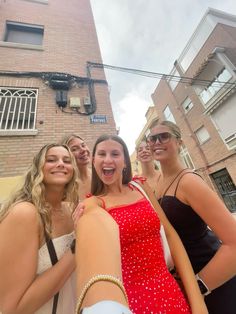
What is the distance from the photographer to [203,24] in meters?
12.9

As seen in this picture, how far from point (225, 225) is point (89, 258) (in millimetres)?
868

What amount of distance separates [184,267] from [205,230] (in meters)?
0.33

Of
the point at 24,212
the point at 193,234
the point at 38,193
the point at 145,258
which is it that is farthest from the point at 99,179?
the point at 193,234

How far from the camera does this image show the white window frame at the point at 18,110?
13.1 feet

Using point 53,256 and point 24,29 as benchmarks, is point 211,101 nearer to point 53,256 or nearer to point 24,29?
point 24,29

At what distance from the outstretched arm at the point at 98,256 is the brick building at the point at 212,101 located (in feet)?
35.3

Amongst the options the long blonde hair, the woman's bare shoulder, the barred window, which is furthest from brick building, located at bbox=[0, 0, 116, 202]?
the woman's bare shoulder

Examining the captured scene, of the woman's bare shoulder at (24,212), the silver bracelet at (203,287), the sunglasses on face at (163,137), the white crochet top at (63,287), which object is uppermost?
the sunglasses on face at (163,137)

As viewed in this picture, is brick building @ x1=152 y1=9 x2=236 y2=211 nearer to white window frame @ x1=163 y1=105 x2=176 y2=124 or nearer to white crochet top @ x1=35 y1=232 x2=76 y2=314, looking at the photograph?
white window frame @ x1=163 y1=105 x2=176 y2=124

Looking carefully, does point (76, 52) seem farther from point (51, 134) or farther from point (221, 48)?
point (221, 48)

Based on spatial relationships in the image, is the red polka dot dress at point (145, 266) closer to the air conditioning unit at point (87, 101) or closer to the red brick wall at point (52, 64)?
the red brick wall at point (52, 64)

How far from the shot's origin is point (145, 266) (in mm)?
998

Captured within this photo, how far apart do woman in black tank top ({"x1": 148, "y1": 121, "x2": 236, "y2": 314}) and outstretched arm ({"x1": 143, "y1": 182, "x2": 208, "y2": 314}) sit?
0.08m

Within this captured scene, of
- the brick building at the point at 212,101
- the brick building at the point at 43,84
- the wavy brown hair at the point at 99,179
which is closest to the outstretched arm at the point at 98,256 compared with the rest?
the wavy brown hair at the point at 99,179
